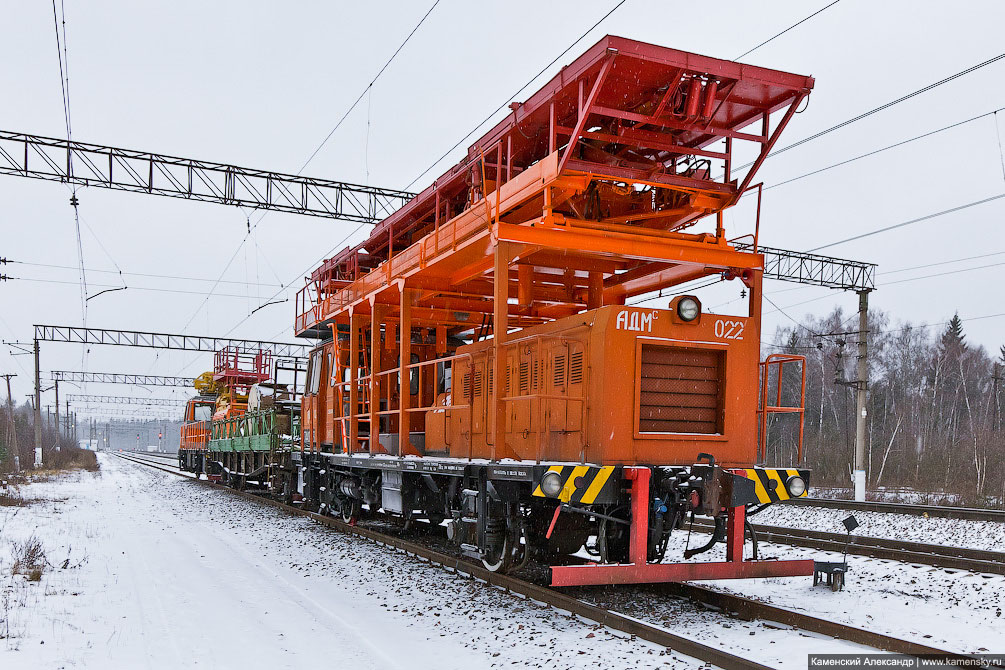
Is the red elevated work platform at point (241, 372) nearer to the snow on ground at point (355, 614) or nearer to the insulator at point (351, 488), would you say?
the insulator at point (351, 488)

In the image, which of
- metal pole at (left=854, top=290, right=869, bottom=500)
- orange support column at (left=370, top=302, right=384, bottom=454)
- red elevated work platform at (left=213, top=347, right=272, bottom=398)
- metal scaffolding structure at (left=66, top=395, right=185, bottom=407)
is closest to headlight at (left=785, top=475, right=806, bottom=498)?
orange support column at (left=370, top=302, right=384, bottom=454)

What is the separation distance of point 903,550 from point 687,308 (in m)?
5.96

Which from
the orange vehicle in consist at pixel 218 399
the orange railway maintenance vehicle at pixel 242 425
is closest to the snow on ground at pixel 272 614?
the orange railway maintenance vehicle at pixel 242 425

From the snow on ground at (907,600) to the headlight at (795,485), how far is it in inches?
40.1

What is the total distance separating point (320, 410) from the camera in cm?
1411

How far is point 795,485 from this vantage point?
7.32 m

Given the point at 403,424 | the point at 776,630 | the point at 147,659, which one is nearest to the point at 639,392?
the point at 776,630

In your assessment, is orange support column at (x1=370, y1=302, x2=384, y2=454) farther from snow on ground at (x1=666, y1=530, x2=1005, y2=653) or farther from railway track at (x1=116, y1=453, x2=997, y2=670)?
snow on ground at (x1=666, y1=530, x2=1005, y2=653)

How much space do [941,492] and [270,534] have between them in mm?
19903

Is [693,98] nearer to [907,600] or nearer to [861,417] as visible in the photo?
[907,600]

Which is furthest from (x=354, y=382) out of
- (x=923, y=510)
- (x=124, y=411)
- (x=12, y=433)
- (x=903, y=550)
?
(x=124, y=411)

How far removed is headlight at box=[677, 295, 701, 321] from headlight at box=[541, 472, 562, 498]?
2.00 meters

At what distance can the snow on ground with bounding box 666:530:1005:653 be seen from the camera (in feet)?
20.4

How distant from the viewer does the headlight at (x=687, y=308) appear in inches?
287
